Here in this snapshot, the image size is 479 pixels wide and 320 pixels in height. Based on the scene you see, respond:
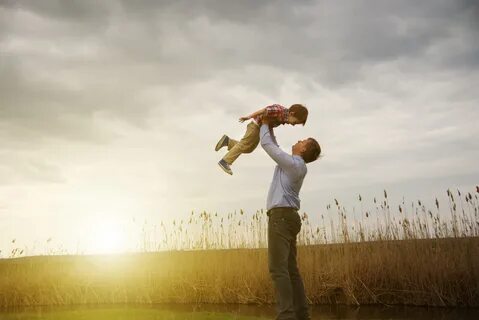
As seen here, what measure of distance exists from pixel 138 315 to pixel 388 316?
4.10 meters

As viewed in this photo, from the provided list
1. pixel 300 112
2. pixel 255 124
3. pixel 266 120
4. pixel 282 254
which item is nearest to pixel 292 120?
pixel 300 112

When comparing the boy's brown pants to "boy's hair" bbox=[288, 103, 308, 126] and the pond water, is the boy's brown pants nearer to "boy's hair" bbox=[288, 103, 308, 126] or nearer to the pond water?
"boy's hair" bbox=[288, 103, 308, 126]

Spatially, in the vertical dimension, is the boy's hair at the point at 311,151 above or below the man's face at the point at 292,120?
below

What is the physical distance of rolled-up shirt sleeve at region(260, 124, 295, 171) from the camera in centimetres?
425

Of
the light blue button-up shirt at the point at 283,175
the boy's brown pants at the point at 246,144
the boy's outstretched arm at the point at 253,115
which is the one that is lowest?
the light blue button-up shirt at the point at 283,175

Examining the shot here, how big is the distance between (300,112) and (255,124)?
1.56 ft

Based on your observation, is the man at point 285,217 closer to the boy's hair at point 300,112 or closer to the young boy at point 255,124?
the young boy at point 255,124

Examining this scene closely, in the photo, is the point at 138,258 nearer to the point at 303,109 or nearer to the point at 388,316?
the point at 388,316

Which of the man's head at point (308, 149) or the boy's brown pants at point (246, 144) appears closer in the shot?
the man's head at point (308, 149)

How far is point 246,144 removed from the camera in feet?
16.1

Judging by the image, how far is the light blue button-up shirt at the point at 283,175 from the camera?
14.0ft

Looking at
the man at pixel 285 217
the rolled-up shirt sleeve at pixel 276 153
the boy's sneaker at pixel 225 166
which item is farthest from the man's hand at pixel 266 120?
the boy's sneaker at pixel 225 166

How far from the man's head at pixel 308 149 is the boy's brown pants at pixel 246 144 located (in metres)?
0.45

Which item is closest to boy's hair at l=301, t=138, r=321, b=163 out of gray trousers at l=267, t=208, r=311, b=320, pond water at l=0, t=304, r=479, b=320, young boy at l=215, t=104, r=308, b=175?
young boy at l=215, t=104, r=308, b=175
